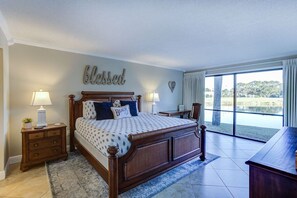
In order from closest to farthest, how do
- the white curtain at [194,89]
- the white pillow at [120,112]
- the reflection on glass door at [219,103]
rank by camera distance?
1. the white pillow at [120,112]
2. the reflection on glass door at [219,103]
3. the white curtain at [194,89]

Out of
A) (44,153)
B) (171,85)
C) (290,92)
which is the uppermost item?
(171,85)

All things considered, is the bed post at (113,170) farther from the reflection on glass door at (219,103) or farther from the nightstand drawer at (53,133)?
the reflection on glass door at (219,103)

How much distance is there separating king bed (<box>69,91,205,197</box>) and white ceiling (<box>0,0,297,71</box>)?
1591 mm

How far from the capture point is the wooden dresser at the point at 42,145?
2619 mm

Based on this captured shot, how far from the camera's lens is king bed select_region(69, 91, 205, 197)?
1952 mm

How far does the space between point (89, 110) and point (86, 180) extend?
1532 millimetres

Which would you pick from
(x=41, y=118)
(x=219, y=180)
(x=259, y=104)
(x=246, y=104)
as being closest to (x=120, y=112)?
(x=41, y=118)

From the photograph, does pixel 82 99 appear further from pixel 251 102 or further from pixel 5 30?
pixel 251 102

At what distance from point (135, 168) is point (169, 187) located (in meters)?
0.59

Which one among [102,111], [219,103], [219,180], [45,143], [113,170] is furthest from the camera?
[219,103]

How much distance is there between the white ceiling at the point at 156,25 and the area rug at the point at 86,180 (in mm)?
2346

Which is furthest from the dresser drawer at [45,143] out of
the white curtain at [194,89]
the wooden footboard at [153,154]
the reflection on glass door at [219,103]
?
the reflection on glass door at [219,103]

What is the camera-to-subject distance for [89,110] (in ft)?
11.3

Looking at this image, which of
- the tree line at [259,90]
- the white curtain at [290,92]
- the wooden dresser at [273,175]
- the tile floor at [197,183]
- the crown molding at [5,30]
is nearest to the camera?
the wooden dresser at [273,175]
